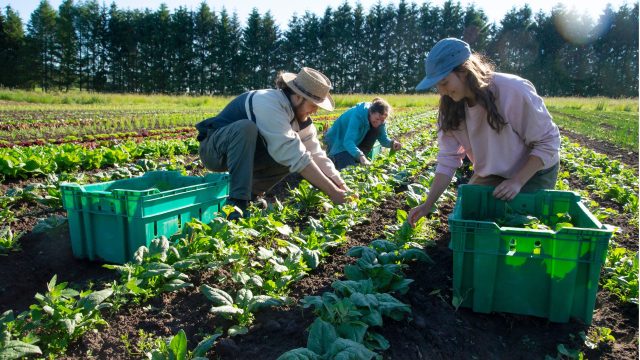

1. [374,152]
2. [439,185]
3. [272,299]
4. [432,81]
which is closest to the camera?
[272,299]

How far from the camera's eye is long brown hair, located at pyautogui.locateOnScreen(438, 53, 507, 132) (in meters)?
2.87

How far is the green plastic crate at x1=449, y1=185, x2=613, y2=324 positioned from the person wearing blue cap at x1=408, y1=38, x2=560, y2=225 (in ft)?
2.06

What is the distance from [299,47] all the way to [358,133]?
56.6m

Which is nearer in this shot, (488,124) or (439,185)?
(488,124)

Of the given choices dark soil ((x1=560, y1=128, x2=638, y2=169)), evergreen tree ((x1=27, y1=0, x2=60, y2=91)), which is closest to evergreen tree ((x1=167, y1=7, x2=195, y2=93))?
evergreen tree ((x1=27, y1=0, x2=60, y2=91))

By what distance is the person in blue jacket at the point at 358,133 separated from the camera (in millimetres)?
6301

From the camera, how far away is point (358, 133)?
662 cm

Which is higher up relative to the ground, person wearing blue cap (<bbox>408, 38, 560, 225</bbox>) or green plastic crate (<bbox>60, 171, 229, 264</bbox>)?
person wearing blue cap (<bbox>408, 38, 560, 225</bbox>)

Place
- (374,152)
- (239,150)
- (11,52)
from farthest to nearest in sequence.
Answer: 1. (11,52)
2. (374,152)
3. (239,150)

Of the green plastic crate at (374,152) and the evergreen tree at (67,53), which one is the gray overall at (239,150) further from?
the evergreen tree at (67,53)

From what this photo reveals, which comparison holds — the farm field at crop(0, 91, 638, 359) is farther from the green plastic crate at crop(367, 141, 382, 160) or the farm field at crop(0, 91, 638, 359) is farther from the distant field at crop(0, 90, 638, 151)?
the distant field at crop(0, 90, 638, 151)

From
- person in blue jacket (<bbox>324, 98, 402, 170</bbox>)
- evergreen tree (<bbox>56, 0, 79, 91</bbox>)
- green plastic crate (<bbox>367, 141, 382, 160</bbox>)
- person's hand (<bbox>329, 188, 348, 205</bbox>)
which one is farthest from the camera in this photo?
evergreen tree (<bbox>56, 0, 79, 91</bbox>)

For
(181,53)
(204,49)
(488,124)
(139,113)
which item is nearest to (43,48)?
(181,53)

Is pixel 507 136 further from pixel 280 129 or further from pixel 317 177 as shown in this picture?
pixel 280 129
